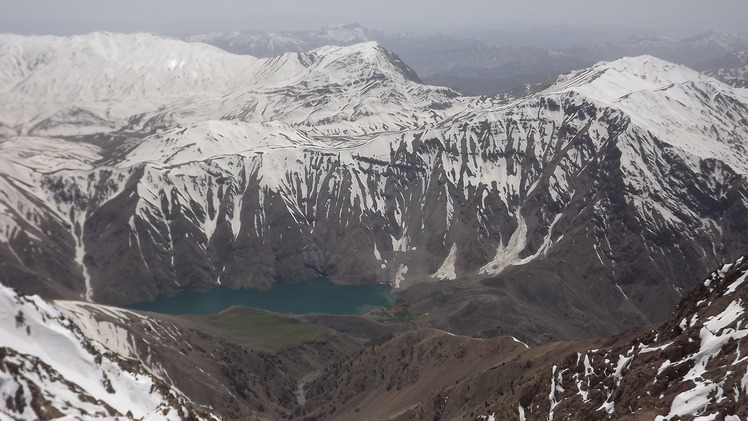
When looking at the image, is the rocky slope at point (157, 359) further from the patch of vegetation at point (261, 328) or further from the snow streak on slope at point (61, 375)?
the patch of vegetation at point (261, 328)

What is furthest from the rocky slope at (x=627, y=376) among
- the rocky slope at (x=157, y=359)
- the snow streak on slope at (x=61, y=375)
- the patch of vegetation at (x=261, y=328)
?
the patch of vegetation at (x=261, y=328)

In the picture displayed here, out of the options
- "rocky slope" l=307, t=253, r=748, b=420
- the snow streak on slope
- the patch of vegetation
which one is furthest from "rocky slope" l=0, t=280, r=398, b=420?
"rocky slope" l=307, t=253, r=748, b=420

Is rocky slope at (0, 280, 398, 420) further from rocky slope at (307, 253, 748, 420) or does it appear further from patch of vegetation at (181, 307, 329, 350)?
rocky slope at (307, 253, 748, 420)

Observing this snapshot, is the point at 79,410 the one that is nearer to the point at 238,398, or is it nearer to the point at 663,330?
the point at 663,330

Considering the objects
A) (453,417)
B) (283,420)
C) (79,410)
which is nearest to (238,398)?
(283,420)

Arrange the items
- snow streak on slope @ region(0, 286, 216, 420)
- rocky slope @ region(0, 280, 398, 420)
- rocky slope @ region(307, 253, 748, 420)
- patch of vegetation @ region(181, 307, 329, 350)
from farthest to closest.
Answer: patch of vegetation @ region(181, 307, 329, 350), rocky slope @ region(0, 280, 398, 420), snow streak on slope @ region(0, 286, 216, 420), rocky slope @ region(307, 253, 748, 420)
